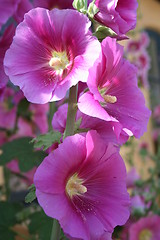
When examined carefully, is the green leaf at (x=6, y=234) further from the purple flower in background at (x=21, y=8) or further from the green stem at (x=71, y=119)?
the purple flower in background at (x=21, y=8)

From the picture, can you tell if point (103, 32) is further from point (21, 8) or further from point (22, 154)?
point (22, 154)

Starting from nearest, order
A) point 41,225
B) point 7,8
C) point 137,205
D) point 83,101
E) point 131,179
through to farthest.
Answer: point 83,101, point 7,8, point 41,225, point 137,205, point 131,179

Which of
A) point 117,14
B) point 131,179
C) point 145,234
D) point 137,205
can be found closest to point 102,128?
point 117,14

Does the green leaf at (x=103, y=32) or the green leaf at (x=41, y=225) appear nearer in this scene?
the green leaf at (x=103, y=32)

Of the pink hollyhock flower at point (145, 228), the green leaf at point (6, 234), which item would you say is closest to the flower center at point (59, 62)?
the green leaf at point (6, 234)

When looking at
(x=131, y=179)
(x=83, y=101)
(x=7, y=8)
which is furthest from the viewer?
(x=131, y=179)

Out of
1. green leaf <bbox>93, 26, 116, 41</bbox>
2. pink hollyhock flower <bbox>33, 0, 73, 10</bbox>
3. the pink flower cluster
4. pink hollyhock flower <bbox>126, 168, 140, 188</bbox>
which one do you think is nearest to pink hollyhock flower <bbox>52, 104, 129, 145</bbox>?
the pink flower cluster

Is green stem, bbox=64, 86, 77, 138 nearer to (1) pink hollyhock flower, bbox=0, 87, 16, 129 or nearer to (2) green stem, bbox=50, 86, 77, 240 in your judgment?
(2) green stem, bbox=50, 86, 77, 240
